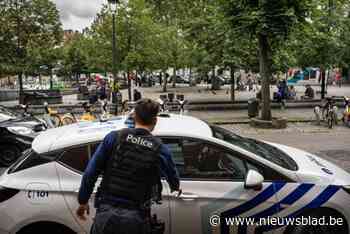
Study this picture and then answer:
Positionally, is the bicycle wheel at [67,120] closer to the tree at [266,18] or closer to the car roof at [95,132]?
the tree at [266,18]

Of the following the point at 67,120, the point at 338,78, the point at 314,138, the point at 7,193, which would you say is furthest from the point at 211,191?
the point at 338,78

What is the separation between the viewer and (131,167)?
2.77 metres

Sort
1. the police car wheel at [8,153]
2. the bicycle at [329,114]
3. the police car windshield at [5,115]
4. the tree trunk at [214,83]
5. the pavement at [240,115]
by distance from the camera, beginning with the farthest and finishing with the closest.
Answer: the tree trunk at [214,83] < the pavement at [240,115] < the bicycle at [329,114] < the police car windshield at [5,115] < the police car wheel at [8,153]

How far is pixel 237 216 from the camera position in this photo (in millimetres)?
3842

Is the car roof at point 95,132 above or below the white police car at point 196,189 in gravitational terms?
above

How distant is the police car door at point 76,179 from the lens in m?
3.73

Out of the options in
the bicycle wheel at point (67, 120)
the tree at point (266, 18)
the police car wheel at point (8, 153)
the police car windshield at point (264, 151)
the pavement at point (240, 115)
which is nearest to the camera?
the police car windshield at point (264, 151)

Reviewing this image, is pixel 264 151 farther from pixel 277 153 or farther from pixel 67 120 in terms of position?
pixel 67 120

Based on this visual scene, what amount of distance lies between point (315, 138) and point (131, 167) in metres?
10.8

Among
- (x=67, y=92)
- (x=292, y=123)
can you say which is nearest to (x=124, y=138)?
(x=292, y=123)

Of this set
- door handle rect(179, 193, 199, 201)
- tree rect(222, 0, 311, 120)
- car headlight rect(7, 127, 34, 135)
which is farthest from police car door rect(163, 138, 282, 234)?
tree rect(222, 0, 311, 120)

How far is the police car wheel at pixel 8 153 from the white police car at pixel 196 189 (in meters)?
5.62

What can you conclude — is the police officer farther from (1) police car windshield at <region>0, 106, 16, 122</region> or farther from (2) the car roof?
(1) police car windshield at <region>0, 106, 16, 122</region>

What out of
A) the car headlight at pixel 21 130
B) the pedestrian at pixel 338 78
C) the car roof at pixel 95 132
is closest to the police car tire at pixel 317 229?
the car roof at pixel 95 132
